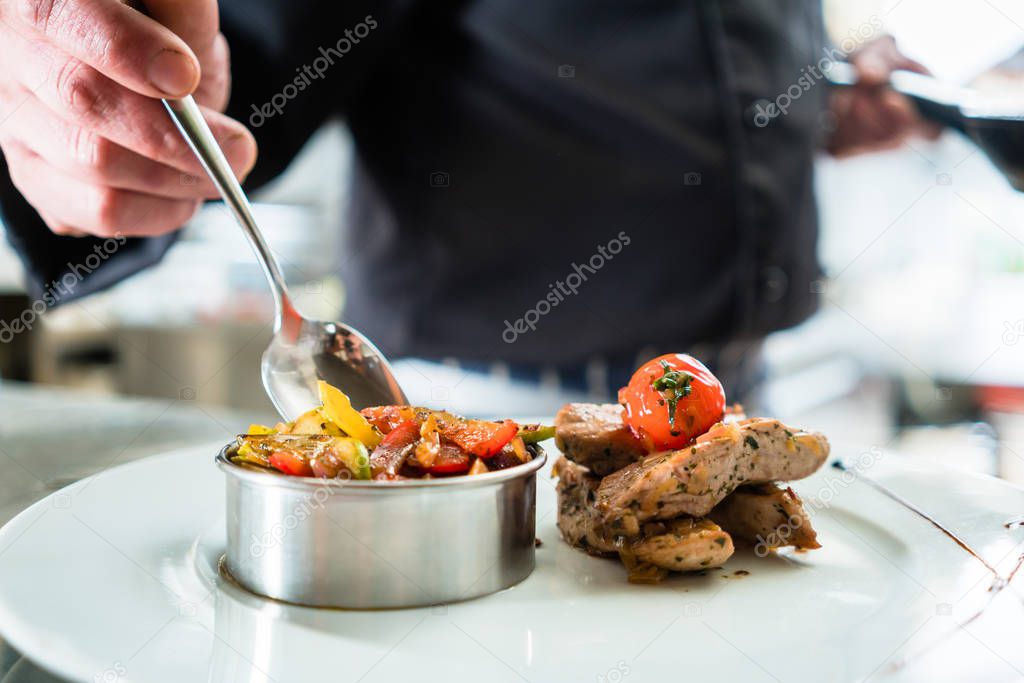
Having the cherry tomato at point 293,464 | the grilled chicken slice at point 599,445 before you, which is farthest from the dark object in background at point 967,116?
the cherry tomato at point 293,464

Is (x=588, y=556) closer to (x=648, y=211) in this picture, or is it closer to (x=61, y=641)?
(x=61, y=641)

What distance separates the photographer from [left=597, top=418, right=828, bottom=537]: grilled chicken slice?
4.89ft

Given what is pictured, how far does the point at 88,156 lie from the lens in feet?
6.11

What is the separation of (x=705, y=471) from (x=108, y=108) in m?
1.41

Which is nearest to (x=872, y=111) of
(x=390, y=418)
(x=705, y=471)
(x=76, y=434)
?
(x=705, y=471)

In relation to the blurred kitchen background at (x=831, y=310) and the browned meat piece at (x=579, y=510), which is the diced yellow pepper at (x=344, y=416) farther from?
the blurred kitchen background at (x=831, y=310)

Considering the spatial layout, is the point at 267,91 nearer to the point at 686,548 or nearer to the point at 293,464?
the point at 293,464

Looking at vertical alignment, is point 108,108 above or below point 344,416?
above

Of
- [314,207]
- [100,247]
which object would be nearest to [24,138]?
[100,247]

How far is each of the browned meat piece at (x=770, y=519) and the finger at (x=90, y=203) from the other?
1.55 m

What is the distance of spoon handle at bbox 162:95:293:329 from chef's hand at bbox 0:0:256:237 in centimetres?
8

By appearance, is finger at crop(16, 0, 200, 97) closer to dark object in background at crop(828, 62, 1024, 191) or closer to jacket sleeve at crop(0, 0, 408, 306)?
jacket sleeve at crop(0, 0, 408, 306)

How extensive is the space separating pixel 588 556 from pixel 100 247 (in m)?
1.94

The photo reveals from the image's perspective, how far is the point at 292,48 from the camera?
2760mm
